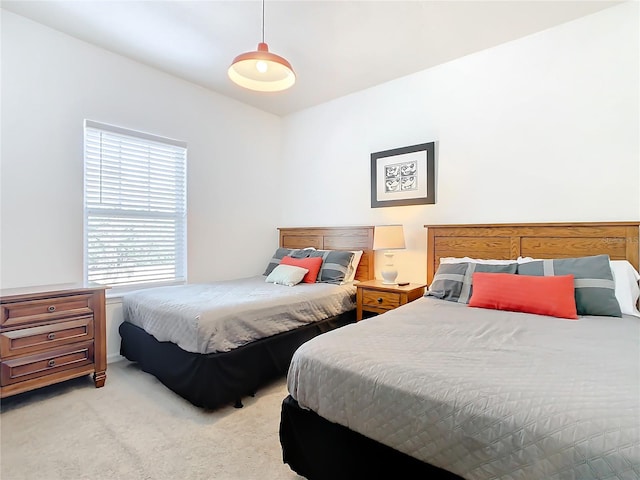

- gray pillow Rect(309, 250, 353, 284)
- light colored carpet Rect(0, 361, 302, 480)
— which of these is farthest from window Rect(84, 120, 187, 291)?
gray pillow Rect(309, 250, 353, 284)

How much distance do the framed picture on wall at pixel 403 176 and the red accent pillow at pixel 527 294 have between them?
1184 mm

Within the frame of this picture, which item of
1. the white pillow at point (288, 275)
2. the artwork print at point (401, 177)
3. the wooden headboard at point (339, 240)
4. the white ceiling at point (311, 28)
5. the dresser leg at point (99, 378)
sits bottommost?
the dresser leg at point (99, 378)

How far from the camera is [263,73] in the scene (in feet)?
7.07

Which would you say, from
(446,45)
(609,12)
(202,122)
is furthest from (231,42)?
(609,12)

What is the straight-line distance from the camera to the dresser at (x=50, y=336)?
6.57ft

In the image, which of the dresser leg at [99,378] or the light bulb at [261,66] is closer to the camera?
the light bulb at [261,66]

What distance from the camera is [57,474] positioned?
1480mm

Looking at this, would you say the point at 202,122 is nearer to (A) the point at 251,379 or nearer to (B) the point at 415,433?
(A) the point at 251,379

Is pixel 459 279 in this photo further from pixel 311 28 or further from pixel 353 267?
pixel 311 28

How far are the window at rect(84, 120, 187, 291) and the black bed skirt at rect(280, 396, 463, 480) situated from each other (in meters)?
2.32

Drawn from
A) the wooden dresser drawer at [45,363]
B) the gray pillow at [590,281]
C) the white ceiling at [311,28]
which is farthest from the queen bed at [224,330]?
the white ceiling at [311,28]

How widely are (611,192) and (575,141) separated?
17.6 inches

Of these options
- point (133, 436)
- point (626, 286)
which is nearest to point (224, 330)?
point (133, 436)

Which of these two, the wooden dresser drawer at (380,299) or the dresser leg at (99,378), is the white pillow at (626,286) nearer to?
the wooden dresser drawer at (380,299)
